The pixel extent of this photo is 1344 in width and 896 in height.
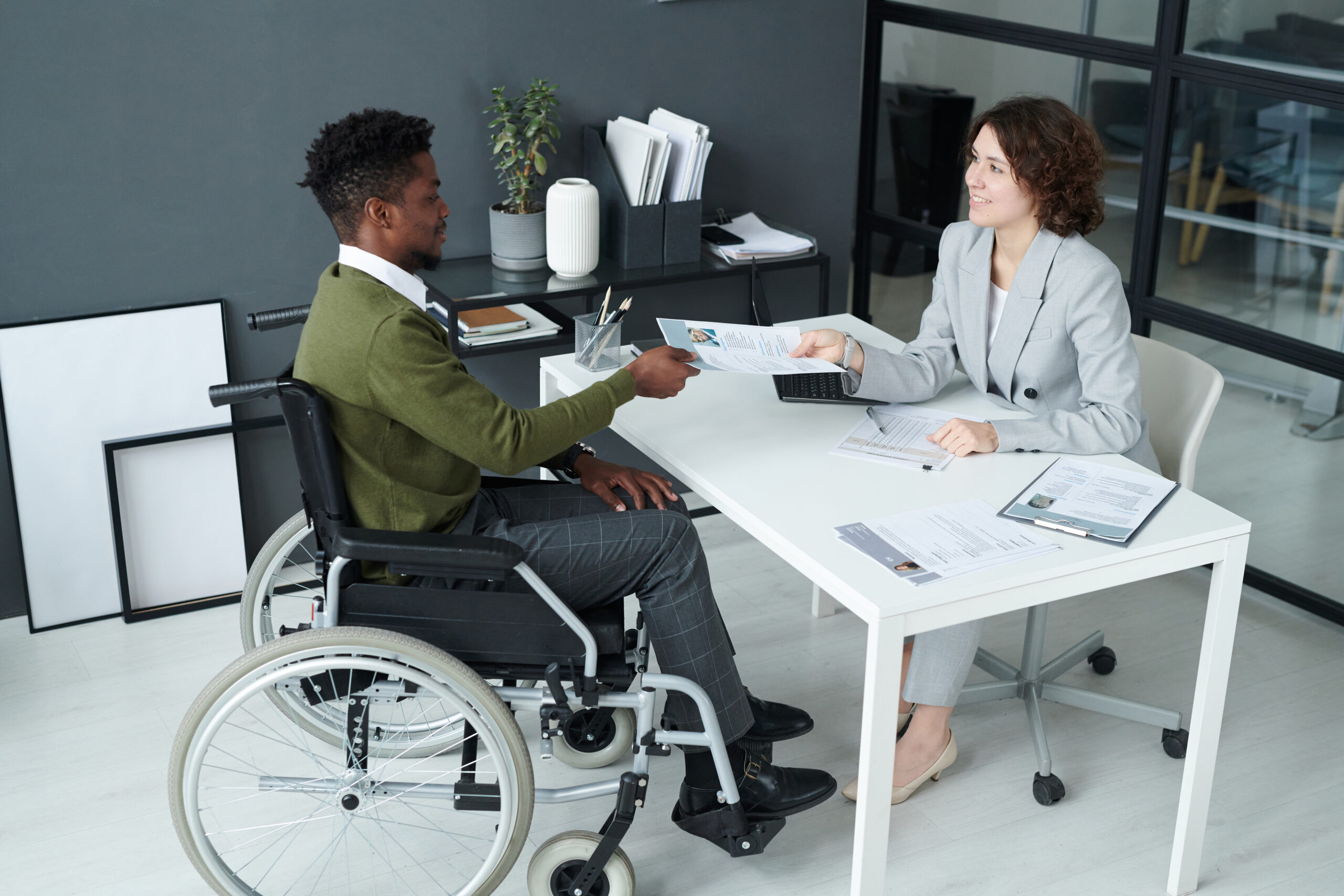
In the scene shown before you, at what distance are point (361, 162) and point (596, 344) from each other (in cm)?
72

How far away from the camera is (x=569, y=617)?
1.94 metres

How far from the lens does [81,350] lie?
2.97m

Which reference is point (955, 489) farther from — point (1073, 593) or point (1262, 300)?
point (1262, 300)

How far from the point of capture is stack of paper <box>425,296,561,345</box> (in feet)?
10.1

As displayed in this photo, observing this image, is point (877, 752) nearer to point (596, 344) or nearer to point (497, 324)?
point (596, 344)

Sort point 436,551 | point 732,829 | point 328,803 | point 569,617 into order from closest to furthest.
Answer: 1. point 436,551
2. point 569,617
3. point 328,803
4. point 732,829

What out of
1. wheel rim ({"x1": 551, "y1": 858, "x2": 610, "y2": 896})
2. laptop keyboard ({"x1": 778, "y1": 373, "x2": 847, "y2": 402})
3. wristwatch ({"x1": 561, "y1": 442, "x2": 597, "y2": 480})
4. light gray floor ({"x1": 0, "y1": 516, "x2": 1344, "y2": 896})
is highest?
laptop keyboard ({"x1": 778, "y1": 373, "x2": 847, "y2": 402})

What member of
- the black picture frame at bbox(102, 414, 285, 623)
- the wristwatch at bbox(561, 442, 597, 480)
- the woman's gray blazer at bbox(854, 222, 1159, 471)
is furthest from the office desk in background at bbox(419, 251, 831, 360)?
the woman's gray blazer at bbox(854, 222, 1159, 471)

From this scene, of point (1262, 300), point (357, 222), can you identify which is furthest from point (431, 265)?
point (1262, 300)

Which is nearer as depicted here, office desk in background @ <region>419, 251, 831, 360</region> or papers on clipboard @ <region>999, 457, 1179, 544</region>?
papers on clipboard @ <region>999, 457, 1179, 544</region>

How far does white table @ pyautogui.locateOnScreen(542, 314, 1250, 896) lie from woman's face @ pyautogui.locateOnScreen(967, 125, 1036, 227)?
14.6 inches

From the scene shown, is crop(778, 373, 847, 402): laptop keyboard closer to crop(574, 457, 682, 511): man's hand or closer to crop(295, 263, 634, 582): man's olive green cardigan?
crop(574, 457, 682, 511): man's hand

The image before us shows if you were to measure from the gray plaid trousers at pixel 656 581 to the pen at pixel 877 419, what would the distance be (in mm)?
462

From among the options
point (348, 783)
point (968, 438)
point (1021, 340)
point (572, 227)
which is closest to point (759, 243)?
point (572, 227)
